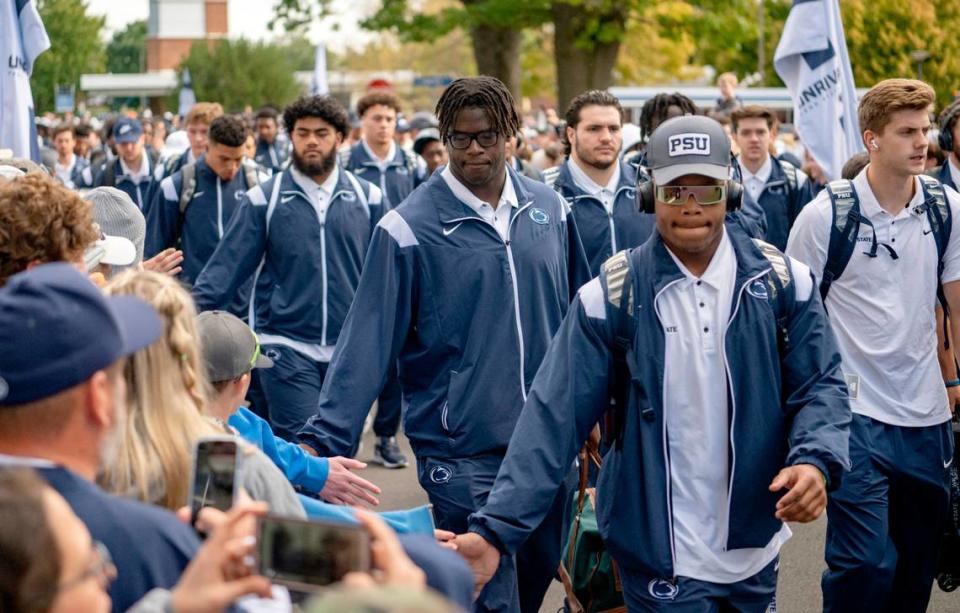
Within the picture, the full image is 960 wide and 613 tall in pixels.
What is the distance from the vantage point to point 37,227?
13.7 feet

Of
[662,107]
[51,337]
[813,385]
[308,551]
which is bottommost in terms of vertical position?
[813,385]

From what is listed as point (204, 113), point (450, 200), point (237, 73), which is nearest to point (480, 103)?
point (450, 200)

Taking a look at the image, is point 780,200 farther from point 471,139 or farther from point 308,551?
point 308,551

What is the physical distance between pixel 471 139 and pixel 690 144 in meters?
1.37

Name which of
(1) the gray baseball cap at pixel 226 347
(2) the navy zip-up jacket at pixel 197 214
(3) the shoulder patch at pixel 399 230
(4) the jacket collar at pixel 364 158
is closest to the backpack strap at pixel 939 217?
(3) the shoulder patch at pixel 399 230

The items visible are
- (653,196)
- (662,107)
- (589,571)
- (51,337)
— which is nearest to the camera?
(51,337)

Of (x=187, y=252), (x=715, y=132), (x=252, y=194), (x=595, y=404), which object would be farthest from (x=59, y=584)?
(x=187, y=252)

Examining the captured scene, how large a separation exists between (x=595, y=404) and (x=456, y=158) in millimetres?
1524

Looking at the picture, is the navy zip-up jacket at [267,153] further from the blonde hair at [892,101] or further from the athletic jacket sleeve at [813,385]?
the athletic jacket sleeve at [813,385]

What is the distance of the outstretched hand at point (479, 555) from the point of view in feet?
14.7

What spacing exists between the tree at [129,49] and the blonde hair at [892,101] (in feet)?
406

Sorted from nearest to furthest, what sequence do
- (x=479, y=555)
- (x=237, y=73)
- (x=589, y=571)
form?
(x=479, y=555)
(x=589, y=571)
(x=237, y=73)

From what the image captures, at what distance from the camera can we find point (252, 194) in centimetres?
862

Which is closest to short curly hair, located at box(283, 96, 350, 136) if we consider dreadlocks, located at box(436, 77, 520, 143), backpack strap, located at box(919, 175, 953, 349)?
dreadlocks, located at box(436, 77, 520, 143)
